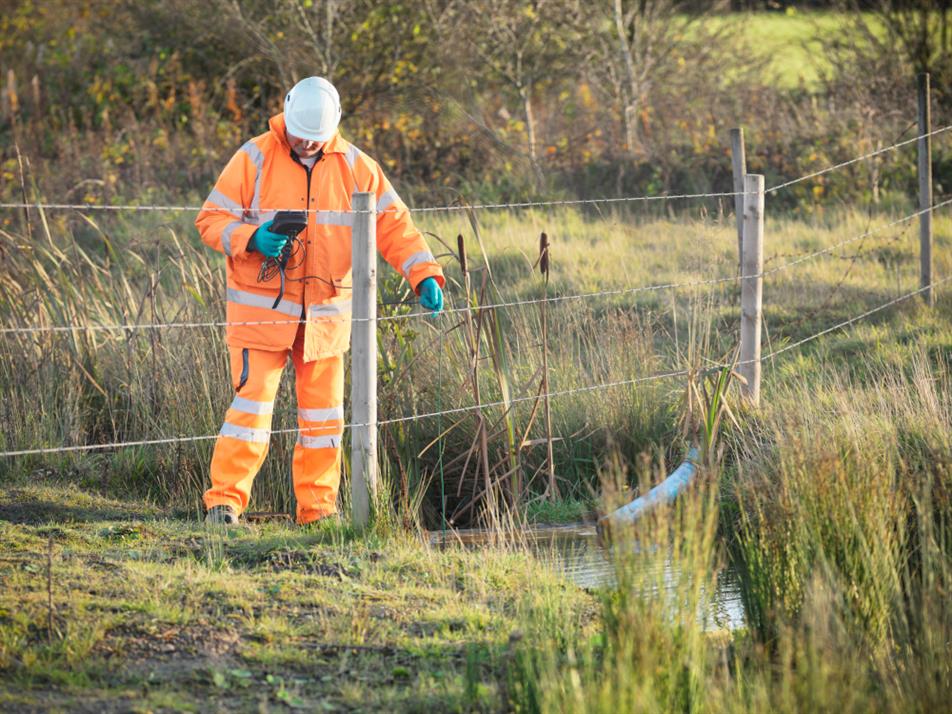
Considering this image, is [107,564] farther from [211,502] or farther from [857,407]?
[857,407]

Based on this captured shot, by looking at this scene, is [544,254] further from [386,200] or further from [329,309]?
[329,309]

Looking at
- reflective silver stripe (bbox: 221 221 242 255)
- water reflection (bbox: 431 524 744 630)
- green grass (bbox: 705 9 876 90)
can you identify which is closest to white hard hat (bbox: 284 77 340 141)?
reflective silver stripe (bbox: 221 221 242 255)

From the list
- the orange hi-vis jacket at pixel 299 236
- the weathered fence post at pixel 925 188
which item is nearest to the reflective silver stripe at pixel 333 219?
the orange hi-vis jacket at pixel 299 236

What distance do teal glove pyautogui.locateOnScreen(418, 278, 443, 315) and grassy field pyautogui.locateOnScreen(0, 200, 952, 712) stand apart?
0.29 meters

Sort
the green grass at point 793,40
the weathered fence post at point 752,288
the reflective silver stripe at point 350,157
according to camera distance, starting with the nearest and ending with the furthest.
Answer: the reflective silver stripe at point 350,157 < the weathered fence post at point 752,288 < the green grass at point 793,40

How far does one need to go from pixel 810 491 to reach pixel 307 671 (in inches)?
67.3

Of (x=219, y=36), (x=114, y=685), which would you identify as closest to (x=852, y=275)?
(x=114, y=685)

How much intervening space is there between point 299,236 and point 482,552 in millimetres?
1478

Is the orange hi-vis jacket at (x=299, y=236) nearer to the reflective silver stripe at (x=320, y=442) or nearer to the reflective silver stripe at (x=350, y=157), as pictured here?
the reflective silver stripe at (x=350, y=157)

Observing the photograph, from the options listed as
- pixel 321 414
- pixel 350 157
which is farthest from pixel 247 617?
pixel 350 157

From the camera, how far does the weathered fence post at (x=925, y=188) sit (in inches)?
315

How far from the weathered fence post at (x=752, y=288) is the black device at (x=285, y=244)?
85.4 inches

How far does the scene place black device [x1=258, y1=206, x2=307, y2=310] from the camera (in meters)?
4.84

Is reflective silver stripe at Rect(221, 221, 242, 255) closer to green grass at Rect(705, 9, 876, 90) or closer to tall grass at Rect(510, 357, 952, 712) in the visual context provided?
tall grass at Rect(510, 357, 952, 712)
